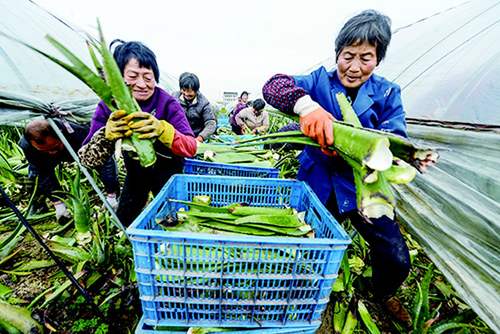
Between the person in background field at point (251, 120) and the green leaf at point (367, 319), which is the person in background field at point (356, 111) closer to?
the green leaf at point (367, 319)

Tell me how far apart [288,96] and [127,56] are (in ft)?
3.27

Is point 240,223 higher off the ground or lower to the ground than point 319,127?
lower

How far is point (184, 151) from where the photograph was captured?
4.65 feet

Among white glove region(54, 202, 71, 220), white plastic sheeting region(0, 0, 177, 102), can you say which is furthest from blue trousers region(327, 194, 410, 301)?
white glove region(54, 202, 71, 220)

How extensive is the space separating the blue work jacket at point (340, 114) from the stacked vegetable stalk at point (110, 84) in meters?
0.91

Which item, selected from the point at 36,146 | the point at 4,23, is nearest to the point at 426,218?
the point at 36,146

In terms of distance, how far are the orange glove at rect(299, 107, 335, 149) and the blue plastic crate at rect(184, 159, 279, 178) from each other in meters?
0.76

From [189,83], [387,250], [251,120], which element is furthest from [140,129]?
[251,120]

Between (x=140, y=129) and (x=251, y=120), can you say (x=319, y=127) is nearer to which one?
(x=140, y=129)

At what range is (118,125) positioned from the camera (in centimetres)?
110

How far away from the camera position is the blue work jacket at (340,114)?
1.27m

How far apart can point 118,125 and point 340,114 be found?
115cm

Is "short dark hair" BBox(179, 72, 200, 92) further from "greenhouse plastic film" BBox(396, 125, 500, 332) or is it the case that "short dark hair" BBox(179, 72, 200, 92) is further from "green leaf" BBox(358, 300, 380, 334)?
"green leaf" BBox(358, 300, 380, 334)

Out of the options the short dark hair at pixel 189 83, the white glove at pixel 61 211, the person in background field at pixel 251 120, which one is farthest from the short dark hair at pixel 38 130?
the person in background field at pixel 251 120
